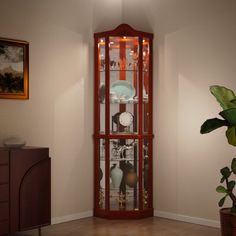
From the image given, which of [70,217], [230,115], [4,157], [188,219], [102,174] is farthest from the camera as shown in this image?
[102,174]

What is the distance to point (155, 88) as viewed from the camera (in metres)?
6.09

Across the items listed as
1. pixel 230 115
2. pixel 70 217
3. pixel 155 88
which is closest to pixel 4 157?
pixel 70 217

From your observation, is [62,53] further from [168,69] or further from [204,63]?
[204,63]

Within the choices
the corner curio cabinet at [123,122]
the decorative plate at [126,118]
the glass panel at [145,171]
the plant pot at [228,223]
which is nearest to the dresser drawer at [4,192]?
the corner curio cabinet at [123,122]

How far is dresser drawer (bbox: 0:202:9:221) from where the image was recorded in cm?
460

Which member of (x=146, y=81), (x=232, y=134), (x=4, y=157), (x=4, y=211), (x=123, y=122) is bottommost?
(x=4, y=211)

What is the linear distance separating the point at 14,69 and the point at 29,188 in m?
1.29

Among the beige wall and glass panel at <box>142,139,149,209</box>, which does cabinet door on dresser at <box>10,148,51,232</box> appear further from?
glass panel at <box>142,139,149,209</box>

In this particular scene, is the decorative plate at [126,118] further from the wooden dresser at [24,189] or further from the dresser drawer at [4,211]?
the dresser drawer at [4,211]

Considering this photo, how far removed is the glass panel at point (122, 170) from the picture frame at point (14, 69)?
1325 mm

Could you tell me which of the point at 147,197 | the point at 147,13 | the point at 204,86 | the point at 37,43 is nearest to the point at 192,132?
the point at 204,86

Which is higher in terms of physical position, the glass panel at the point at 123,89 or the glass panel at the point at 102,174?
the glass panel at the point at 123,89

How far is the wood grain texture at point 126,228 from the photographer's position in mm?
5164

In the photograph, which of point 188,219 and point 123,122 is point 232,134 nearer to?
point 188,219
